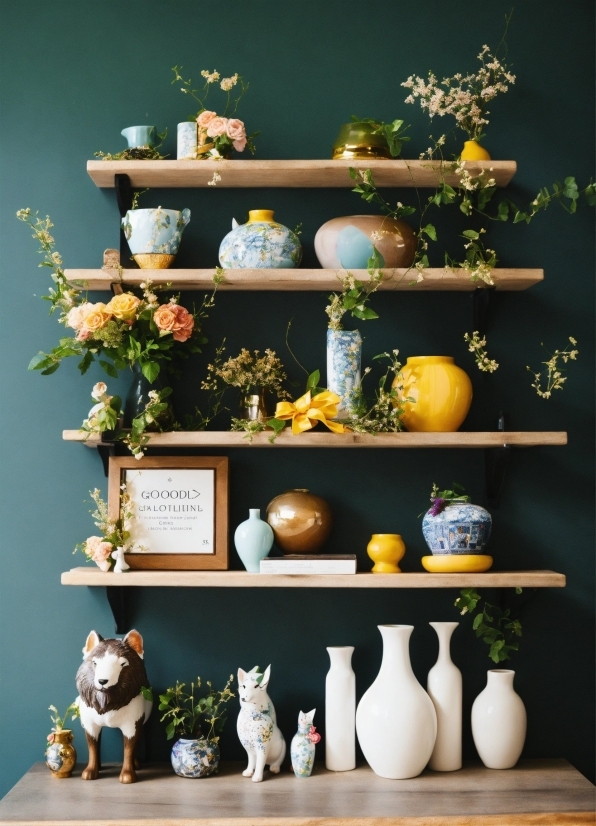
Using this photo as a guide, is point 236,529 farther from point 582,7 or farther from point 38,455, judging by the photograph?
point 582,7

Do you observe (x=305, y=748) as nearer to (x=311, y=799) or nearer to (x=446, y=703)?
(x=311, y=799)

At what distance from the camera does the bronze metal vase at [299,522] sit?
2.20 metres

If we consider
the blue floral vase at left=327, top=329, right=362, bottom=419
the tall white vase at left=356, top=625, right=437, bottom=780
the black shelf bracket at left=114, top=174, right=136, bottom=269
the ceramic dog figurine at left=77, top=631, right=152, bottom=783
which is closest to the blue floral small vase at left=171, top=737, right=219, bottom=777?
the ceramic dog figurine at left=77, top=631, right=152, bottom=783

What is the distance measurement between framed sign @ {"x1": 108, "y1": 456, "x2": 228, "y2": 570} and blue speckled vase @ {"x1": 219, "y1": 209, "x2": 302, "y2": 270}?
0.51 m

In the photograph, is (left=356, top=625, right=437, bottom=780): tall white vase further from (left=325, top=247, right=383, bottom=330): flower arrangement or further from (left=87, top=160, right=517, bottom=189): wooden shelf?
(left=87, top=160, right=517, bottom=189): wooden shelf

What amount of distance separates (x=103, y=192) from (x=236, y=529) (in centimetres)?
98

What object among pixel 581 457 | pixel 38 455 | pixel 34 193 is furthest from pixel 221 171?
pixel 581 457

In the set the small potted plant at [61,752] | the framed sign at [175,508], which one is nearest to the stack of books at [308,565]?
the framed sign at [175,508]

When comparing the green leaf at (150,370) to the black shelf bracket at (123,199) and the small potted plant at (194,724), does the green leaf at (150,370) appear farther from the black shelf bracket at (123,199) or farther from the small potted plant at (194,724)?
the small potted plant at (194,724)

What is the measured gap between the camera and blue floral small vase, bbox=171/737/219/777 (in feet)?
6.92

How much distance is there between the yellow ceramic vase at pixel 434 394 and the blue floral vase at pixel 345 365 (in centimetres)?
11

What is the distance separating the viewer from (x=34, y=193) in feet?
7.86

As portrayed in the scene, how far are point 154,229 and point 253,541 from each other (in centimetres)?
81

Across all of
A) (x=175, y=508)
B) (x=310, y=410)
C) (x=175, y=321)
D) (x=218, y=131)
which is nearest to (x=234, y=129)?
(x=218, y=131)
